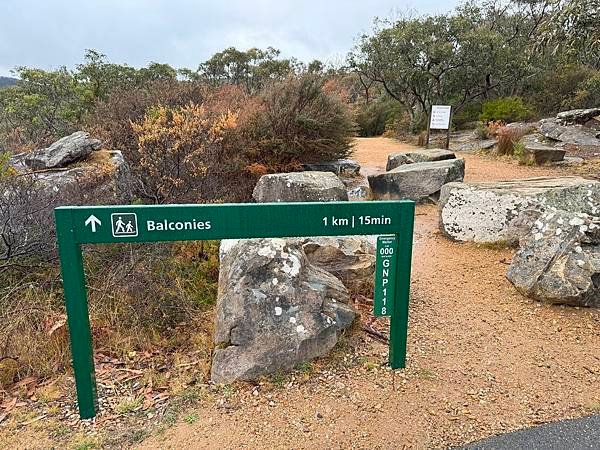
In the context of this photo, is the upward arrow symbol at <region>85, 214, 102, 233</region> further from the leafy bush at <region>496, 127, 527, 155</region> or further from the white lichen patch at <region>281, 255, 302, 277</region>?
the leafy bush at <region>496, 127, 527, 155</region>

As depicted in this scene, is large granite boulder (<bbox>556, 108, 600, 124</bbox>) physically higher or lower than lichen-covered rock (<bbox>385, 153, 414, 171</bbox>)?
higher

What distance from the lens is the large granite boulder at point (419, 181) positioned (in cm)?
682

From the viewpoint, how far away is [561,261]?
3439 millimetres

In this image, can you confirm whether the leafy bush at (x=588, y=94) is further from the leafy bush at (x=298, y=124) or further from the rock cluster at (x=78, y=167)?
the rock cluster at (x=78, y=167)

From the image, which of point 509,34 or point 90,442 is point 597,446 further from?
point 509,34

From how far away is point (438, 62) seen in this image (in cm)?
1655

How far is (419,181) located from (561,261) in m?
3.57

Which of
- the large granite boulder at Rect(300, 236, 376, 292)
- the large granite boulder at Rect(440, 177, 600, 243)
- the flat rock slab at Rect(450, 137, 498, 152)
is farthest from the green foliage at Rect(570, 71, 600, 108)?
the large granite boulder at Rect(300, 236, 376, 292)

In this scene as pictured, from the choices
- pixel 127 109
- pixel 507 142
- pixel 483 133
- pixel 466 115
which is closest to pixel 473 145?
pixel 483 133

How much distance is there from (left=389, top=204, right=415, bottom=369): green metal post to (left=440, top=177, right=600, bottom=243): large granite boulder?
263 centimetres

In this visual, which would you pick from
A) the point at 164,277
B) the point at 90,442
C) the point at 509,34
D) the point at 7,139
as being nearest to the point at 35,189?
the point at 164,277

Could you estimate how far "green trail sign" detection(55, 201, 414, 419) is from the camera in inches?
84.8

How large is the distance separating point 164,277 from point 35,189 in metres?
1.74

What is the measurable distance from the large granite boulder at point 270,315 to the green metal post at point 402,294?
39 cm
